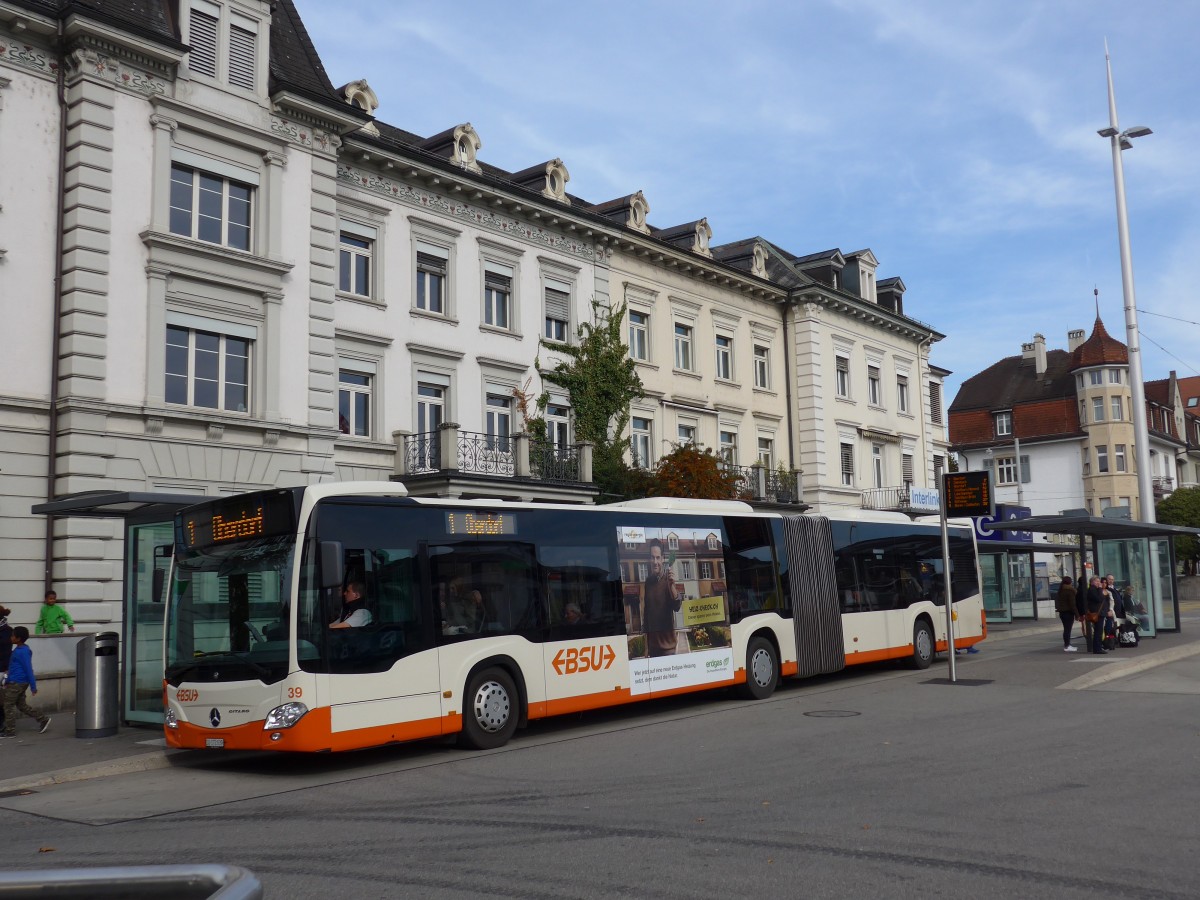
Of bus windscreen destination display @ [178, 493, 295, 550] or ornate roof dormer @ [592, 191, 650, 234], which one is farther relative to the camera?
ornate roof dormer @ [592, 191, 650, 234]

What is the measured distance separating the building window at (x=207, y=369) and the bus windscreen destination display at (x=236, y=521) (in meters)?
9.08

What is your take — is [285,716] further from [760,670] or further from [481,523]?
[760,670]

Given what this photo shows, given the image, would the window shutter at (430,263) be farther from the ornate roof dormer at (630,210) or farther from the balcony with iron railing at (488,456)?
the ornate roof dormer at (630,210)

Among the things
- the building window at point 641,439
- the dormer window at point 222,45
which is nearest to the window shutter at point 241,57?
the dormer window at point 222,45

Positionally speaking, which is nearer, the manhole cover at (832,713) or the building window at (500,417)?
the manhole cover at (832,713)

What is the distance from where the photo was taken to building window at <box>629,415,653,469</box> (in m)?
33.3

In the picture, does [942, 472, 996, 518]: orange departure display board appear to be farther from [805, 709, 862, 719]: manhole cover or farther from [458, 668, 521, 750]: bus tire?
[458, 668, 521, 750]: bus tire

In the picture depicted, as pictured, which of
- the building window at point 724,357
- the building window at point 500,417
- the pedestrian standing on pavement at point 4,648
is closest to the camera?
the pedestrian standing on pavement at point 4,648

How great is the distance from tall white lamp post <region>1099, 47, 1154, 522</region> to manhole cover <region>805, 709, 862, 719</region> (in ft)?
52.7

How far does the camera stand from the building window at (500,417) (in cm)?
2798

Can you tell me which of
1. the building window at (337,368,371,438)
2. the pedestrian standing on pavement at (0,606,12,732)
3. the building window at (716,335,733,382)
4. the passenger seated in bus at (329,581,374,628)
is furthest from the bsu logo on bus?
the building window at (716,335,733,382)

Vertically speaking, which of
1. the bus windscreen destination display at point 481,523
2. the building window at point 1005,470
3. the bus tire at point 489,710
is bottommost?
the bus tire at point 489,710

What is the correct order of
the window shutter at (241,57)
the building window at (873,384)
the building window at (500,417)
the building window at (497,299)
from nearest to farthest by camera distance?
1. the window shutter at (241,57)
2. the building window at (500,417)
3. the building window at (497,299)
4. the building window at (873,384)

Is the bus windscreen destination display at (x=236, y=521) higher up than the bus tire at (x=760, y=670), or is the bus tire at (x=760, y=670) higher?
the bus windscreen destination display at (x=236, y=521)
